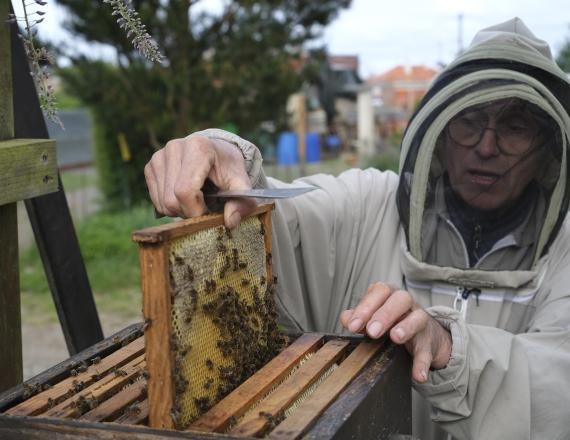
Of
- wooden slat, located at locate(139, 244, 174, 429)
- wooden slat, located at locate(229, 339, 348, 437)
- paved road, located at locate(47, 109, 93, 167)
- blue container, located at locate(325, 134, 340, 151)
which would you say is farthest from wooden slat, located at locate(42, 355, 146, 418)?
paved road, located at locate(47, 109, 93, 167)

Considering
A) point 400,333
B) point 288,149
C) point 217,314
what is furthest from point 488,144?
point 288,149

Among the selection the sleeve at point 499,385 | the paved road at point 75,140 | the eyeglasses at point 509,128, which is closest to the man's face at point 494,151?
the eyeglasses at point 509,128

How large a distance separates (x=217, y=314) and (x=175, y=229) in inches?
10.5

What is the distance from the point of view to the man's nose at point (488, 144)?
2.17 metres

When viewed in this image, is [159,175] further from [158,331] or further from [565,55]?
[565,55]

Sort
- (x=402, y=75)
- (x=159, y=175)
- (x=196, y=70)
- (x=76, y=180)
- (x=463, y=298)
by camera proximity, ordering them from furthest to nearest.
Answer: (x=402, y=75) < (x=76, y=180) < (x=196, y=70) < (x=463, y=298) < (x=159, y=175)

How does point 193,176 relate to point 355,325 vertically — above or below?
above

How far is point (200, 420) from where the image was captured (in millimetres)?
1265

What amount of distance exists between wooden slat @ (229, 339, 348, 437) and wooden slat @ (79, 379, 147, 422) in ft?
0.80

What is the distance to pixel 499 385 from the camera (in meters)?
1.71

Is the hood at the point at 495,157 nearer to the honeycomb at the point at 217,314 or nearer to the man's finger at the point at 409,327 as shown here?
the man's finger at the point at 409,327

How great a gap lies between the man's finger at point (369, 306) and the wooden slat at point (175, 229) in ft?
1.21

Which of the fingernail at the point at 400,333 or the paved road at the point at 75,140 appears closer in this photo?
the fingernail at the point at 400,333

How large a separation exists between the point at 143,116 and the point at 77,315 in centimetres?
767
